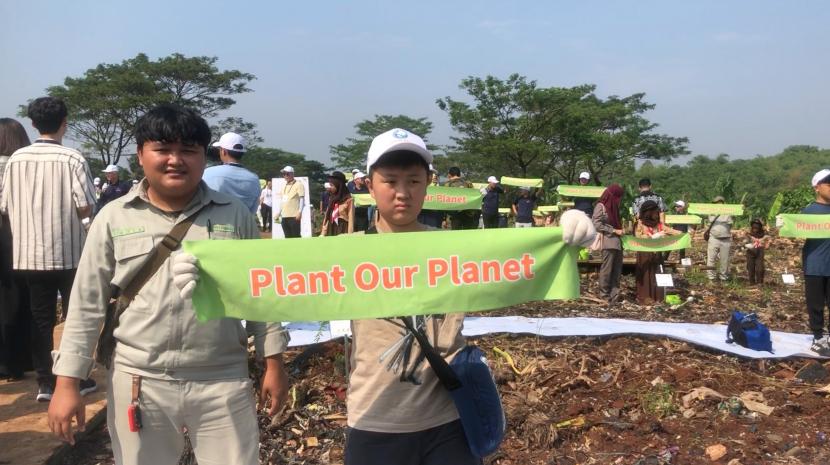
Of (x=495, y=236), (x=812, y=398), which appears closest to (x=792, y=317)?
(x=812, y=398)

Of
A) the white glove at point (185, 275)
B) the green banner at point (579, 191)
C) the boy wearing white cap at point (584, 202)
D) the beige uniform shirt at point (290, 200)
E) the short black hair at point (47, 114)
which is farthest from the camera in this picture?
the green banner at point (579, 191)

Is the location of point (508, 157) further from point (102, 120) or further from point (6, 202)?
point (6, 202)

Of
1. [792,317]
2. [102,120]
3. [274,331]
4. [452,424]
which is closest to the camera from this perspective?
[452,424]

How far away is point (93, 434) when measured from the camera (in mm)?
4613

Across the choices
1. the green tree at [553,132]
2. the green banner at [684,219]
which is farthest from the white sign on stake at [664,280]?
the green tree at [553,132]

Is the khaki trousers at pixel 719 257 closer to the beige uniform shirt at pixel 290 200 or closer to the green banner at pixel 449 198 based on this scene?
the green banner at pixel 449 198

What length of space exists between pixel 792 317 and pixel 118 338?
30.6 feet

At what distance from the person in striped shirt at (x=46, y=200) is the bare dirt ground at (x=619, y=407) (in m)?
1.24

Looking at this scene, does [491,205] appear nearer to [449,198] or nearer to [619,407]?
[449,198]

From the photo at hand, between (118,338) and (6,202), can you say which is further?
(6,202)

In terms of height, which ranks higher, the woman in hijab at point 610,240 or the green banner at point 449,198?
the green banner at point 449,198

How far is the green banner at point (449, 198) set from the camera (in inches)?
509

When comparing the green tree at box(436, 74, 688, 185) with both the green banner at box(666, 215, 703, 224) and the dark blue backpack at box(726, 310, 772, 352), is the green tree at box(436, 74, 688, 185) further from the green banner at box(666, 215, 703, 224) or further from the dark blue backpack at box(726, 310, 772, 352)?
the dark blue backpack at box(726, 310, 772, 352)

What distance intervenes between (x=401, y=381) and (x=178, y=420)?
788 mm
